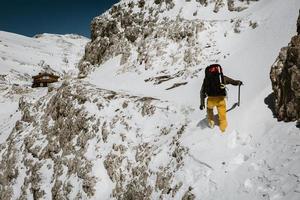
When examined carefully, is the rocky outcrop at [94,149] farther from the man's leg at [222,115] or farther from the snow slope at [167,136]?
the man's leg at [222,115]

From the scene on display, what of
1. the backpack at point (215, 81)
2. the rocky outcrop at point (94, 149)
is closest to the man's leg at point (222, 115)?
the backpack at point (215, 81)

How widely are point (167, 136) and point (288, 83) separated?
587 cm

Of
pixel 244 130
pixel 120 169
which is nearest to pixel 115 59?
pixel 120 169

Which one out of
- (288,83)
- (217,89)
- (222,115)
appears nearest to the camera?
(288,83)

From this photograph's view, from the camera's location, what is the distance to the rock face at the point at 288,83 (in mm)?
9352

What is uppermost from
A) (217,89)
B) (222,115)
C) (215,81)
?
(215,81)

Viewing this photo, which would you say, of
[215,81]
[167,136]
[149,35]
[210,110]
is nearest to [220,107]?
[210,110]

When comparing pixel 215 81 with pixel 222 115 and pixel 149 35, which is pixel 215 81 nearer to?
pixel 222 115

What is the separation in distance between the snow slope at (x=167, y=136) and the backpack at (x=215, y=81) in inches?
45.7

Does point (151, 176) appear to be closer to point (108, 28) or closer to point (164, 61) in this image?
point (164, 61)

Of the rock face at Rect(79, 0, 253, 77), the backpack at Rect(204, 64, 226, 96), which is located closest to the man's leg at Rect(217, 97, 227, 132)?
the backpack at Rect(204, 64, 226, 96)

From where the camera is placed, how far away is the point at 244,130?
10.5 metres

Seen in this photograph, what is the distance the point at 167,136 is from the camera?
14.2 metres

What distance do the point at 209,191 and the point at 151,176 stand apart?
3.48m
